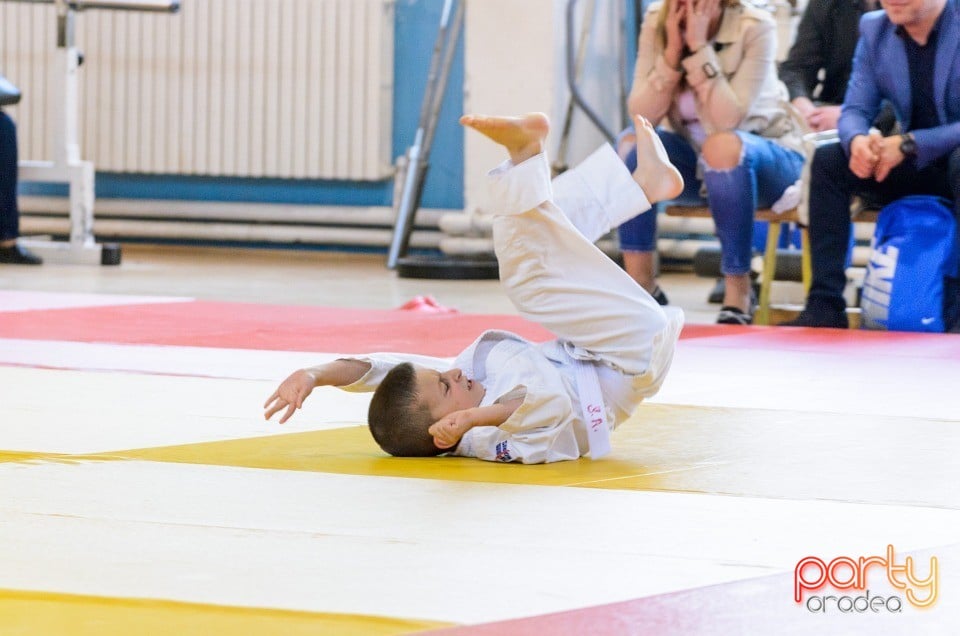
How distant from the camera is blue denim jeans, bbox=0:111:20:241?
215 inches

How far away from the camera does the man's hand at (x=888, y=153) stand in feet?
11.4

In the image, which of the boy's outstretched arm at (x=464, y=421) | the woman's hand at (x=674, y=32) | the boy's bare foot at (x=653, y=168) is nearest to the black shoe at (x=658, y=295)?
the woman's hand at (x=674, y=32)

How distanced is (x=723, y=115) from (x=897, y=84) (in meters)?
0.44

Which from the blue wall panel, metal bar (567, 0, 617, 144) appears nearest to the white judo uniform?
metal bar (567, 0, 617, 144)

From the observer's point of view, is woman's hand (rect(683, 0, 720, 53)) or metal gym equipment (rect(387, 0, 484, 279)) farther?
metal gym equipment (rect(387, 0, 484, 279))

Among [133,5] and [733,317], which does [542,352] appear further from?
[133,5]

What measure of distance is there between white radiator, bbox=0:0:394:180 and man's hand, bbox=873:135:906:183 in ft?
10.9

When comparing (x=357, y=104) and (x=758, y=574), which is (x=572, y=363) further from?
(x=357, y=104)

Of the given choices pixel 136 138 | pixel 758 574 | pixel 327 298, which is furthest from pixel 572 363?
pixel 136 138

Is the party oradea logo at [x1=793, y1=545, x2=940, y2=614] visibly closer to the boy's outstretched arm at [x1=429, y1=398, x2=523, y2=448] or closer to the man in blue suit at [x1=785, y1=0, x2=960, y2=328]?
the boy's outstretched arm at [x1=429, y1=398, x2=523, y2=448]

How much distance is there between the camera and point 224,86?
6.56m

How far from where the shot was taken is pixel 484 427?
1.74 metres

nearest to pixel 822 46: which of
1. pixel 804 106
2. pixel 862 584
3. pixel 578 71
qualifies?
pixel 804 106

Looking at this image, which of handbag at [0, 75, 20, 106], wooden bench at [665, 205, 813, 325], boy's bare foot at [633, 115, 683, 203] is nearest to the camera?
boy's bare foot at [633, 115, 683, 203]
